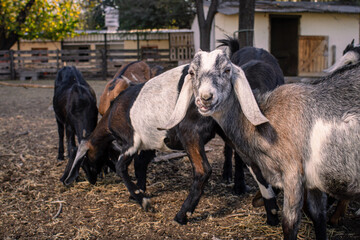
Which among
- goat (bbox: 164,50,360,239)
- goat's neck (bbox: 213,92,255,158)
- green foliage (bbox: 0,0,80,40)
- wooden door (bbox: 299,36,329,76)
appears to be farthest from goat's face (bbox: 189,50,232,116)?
green foliage (bbox: 0,0,80,40)

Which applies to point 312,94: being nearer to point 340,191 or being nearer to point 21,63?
point 340,191

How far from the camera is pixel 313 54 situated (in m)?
17.7

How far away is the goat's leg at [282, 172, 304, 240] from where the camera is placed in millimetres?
2658

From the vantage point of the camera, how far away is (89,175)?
453 centimetres

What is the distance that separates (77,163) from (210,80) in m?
2.20

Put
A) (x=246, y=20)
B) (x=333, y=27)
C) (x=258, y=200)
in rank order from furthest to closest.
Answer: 1. (x=333, y=27)
2. (x=246, y=20)
3. (x=258, y=200)

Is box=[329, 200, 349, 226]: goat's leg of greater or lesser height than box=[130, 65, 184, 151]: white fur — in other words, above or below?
below

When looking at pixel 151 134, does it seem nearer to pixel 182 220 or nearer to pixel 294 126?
pixel 182 220

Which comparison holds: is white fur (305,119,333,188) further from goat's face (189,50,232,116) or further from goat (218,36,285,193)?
goat (218,36,285,193)

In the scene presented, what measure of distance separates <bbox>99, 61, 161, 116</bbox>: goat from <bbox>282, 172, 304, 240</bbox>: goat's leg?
12.1 ft

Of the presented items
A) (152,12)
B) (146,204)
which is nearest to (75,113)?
(146,204)

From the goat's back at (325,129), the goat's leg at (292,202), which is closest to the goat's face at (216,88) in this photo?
the goat's back at (325,129)

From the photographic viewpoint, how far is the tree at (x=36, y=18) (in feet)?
57.3

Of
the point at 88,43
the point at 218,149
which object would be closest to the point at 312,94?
the point at 218,149
